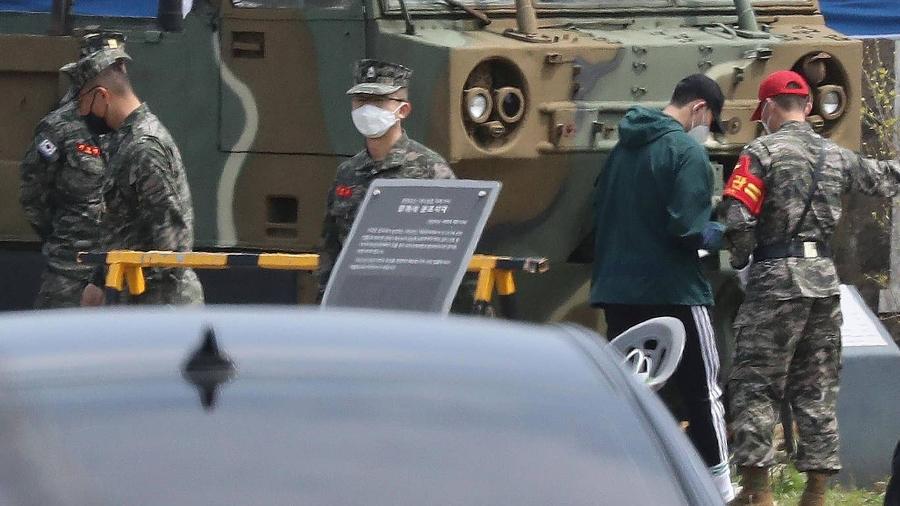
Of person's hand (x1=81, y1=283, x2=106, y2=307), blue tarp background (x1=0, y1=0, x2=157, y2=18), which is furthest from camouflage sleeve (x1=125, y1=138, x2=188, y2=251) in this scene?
blue tarp background (x1=0, y1=0, x2=157, y2=18)

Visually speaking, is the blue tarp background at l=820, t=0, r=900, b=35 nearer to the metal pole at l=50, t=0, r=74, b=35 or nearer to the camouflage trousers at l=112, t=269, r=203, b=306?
the metal pole at l=50, t=0, r=74, b=35

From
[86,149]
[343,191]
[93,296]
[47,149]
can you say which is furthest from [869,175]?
[47,149]

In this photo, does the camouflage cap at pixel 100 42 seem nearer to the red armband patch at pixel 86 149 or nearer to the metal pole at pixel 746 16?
the red armband patch at pixel 86 149

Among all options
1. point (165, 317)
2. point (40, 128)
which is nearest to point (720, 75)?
point (40, 128)

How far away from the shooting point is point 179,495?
103 inches

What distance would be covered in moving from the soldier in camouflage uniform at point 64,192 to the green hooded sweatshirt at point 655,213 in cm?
211

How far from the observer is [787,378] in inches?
297

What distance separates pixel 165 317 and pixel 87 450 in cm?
61

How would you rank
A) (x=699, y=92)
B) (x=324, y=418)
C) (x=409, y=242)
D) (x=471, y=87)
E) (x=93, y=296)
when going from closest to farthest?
(x=324, y=418) → (x=409, y=242) → (x=93, y=296) → (x=699, y=92) → (x=471, y=87)

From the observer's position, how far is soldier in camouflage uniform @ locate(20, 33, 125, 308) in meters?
8.10

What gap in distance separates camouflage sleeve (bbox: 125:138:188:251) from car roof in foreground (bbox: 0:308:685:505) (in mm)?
3758

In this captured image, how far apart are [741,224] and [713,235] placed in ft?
0.35

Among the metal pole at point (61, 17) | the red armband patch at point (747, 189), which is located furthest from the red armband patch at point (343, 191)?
the metal pole at point (61, 17)

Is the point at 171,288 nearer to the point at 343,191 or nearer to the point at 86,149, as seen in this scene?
the point at 343,191
